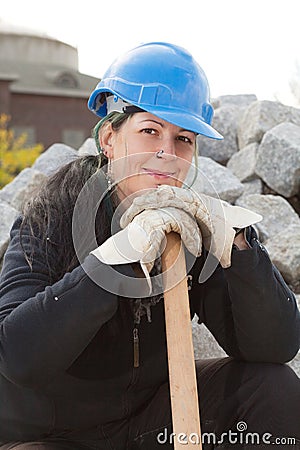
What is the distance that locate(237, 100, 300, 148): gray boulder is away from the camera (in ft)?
14.6

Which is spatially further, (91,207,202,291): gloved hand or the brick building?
the brick building

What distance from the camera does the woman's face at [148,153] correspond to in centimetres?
164

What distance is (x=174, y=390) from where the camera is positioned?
1.54 metres

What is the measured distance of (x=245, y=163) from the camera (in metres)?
4.30

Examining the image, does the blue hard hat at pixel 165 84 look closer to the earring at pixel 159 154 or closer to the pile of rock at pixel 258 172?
the earring at pixel 159 154

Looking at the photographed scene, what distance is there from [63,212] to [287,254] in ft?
5.47

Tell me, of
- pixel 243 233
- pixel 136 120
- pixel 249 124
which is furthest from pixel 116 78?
pixel 249 124

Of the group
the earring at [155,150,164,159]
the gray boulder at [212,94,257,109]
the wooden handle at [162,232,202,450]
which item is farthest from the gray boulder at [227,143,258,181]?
the wooden handle at [162,232,202,450]

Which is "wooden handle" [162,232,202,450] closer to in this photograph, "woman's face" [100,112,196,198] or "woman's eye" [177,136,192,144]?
"woman's face" [100,112,196,198]

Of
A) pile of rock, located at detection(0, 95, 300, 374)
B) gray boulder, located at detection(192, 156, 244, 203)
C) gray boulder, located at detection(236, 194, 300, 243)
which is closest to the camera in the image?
pile of rock, located at detection(0, 95, 300, 374)

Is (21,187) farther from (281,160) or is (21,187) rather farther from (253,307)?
(253,307)

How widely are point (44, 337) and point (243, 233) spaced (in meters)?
A: 0.55

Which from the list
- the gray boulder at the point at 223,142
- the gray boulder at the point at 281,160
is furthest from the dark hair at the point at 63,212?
the gray boulder at the point at 223,142

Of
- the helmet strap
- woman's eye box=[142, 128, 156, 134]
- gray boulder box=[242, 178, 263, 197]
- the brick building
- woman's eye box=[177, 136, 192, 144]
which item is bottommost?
the brick building
